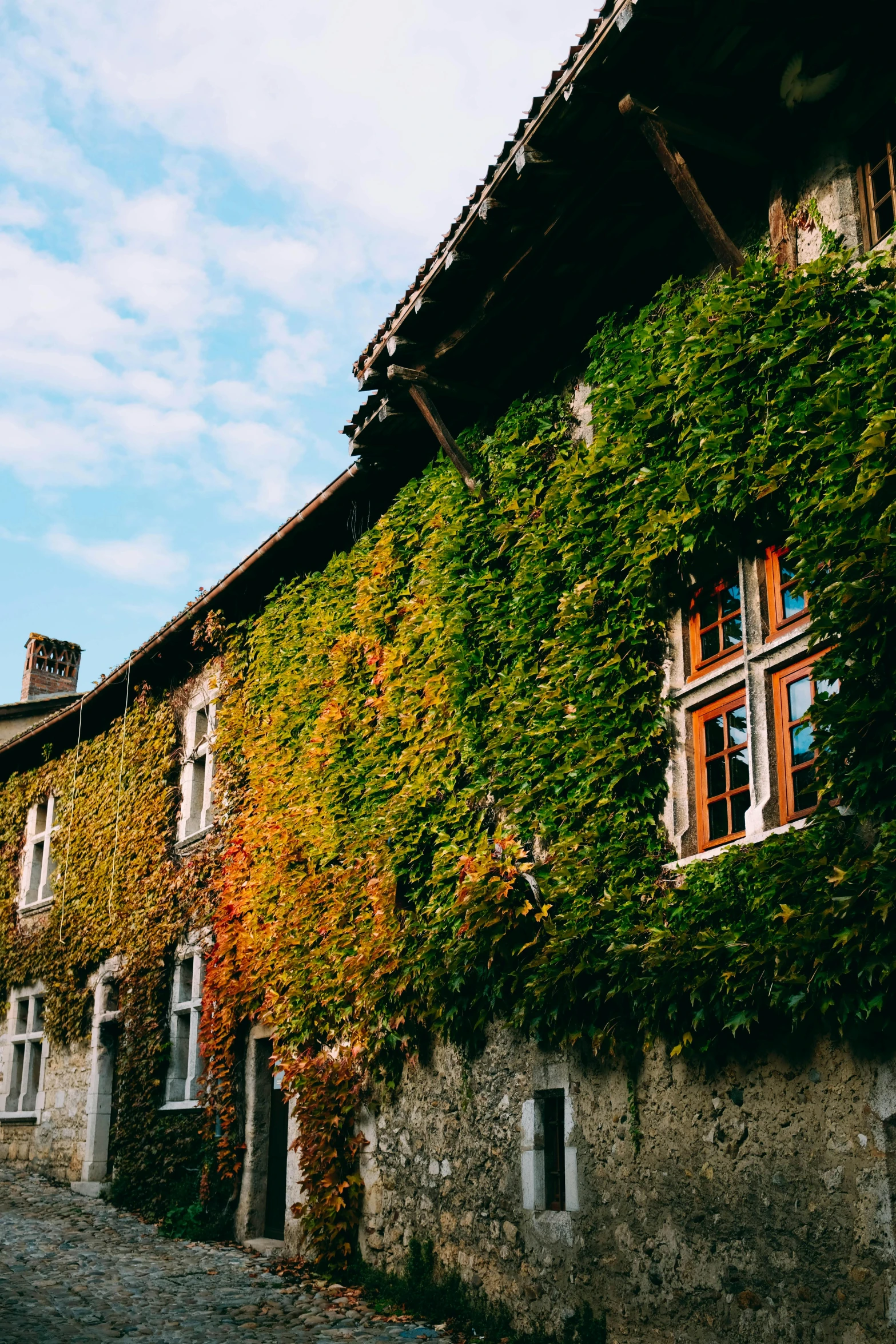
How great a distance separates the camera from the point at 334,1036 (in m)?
9.57

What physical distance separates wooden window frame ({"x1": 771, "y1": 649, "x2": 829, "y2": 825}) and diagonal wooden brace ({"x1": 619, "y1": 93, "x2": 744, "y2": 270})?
2.22m

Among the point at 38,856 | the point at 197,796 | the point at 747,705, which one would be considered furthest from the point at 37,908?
the point at 747,705

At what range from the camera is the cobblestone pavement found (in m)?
7.26

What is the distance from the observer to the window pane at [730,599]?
6.55m

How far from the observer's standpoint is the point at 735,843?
19.8 feet

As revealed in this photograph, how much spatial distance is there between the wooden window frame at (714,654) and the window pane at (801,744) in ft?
1.87

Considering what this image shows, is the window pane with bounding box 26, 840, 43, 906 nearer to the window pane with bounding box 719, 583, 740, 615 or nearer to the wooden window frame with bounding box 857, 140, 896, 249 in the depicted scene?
the window pane with bounding box 719, 583, 740, 615

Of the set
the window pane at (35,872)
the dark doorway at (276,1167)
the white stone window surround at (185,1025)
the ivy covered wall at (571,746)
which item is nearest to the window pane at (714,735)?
the ivy covered wall at (571,746)

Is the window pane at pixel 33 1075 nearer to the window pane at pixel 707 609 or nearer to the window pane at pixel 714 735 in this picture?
the window pane at pixel 714 735

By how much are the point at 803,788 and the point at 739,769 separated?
669 mm

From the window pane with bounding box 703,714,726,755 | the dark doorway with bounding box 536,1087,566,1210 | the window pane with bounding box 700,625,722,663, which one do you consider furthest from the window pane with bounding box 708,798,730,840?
the dark doorway with bounding box 536,1087,566,1210

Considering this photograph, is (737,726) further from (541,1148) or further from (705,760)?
(541,1148)

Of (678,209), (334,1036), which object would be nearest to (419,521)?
(678,209)

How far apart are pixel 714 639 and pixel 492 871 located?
6.82 ft
